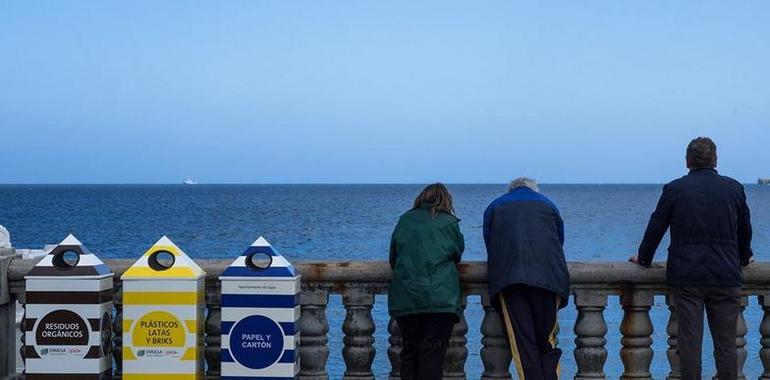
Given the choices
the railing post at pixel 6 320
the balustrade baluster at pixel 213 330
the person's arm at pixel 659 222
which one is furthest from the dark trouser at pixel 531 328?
the railing post at pixel 6 320

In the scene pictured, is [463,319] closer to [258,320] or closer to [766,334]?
[258,320]

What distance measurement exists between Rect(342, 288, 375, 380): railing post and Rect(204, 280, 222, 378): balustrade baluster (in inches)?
34.5

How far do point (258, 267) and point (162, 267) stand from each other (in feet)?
2.06

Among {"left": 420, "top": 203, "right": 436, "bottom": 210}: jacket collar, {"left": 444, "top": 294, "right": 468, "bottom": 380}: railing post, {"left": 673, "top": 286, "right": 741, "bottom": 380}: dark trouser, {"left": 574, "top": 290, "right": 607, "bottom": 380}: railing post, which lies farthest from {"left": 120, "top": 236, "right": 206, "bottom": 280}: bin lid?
{"left": 673, "top": 286, "right": 741, "bottom": 380}: dark trouser

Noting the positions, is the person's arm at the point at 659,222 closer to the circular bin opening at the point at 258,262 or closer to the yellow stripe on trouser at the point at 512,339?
the yellow stripe on trouser at the point at 512,339

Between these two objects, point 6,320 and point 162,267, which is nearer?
point 162,267

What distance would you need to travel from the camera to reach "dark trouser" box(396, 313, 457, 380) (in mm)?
6801

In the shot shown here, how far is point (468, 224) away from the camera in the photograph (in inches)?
3159

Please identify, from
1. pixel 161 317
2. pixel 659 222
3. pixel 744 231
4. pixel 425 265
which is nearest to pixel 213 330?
pixel 161 317

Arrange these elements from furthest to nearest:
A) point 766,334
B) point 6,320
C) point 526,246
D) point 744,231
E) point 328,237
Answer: point 328,237 → point 6,320 → point 766,334 → point 744,231 → point 526,246

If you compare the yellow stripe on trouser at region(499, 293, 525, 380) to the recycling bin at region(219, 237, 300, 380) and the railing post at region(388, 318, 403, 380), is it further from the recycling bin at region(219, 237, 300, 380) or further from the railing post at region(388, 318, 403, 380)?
the recycling bin at region(219, 237, 300, 380)

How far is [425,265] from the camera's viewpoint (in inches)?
267

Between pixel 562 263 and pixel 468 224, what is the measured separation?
73.7 metres

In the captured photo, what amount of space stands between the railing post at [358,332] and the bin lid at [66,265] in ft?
5.57
